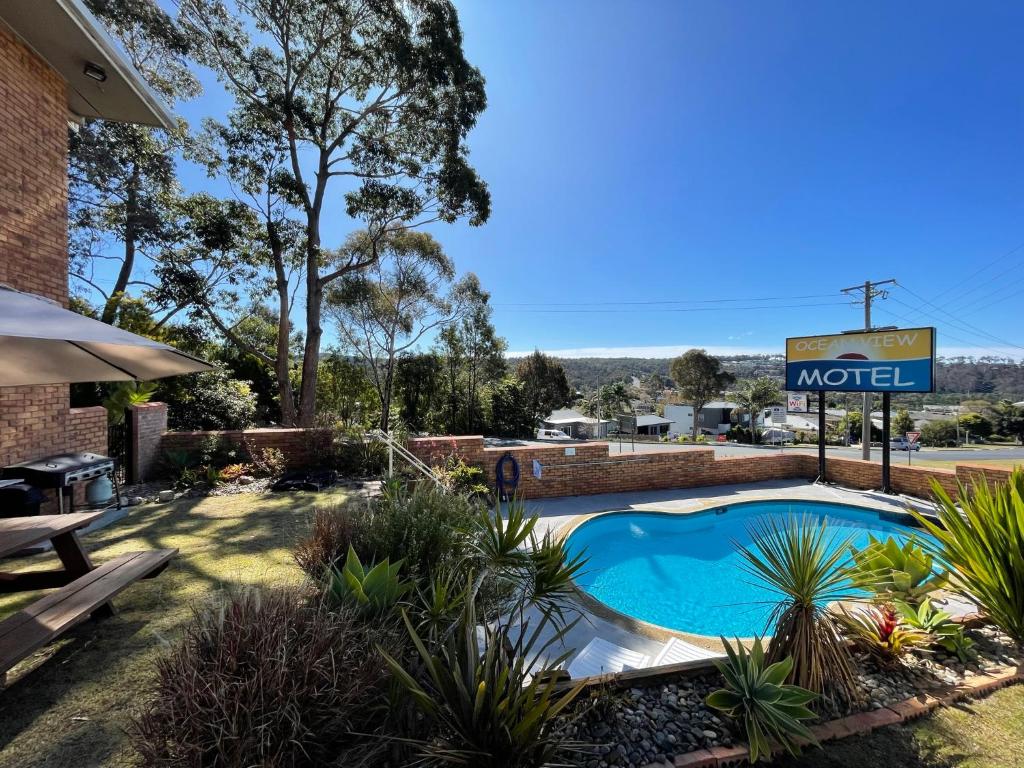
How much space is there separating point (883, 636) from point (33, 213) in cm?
956

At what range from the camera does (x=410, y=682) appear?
4.92 ft

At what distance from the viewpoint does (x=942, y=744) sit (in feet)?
6.88

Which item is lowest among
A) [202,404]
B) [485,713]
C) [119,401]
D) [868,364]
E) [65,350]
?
[485,713]

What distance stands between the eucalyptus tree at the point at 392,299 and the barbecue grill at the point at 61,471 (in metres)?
11.5

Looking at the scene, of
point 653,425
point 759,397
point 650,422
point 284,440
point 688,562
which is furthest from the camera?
point 653,425

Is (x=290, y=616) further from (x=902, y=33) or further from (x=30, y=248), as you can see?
Result: (x=902, y=33)

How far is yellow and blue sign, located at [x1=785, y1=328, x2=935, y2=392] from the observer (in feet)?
28.9

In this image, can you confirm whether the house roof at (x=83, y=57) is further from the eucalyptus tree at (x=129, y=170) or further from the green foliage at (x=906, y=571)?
the green foliage at (x=906, y=571)

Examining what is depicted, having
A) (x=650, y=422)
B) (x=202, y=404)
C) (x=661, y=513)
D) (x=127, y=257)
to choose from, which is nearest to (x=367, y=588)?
(x=661, y=513)

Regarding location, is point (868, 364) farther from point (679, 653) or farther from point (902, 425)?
point (902, 425)

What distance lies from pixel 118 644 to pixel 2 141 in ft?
19.2

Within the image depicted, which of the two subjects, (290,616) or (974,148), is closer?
(290,616)

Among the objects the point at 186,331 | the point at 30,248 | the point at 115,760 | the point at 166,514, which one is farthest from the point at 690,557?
the point at 186,331

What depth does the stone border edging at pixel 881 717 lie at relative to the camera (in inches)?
77.1
